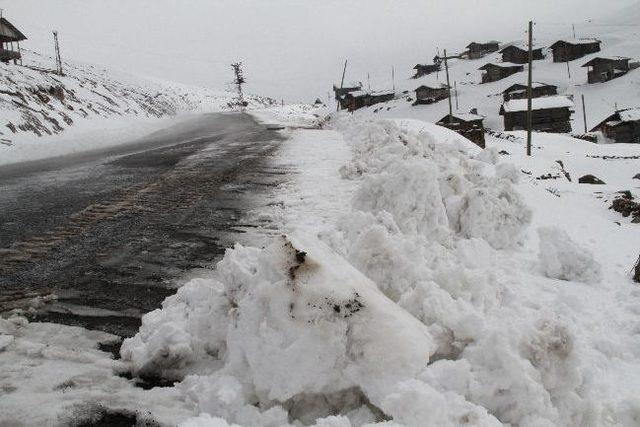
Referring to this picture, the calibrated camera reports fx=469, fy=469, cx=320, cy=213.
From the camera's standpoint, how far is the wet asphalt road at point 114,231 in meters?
3.88

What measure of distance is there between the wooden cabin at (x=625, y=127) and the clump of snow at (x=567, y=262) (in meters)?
49.3

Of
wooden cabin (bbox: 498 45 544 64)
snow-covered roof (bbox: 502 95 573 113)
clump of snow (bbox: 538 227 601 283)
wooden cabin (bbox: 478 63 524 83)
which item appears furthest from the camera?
wooden cabin (bbox: 498 45 544 64)

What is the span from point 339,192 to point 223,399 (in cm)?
592

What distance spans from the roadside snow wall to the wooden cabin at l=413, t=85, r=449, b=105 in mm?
66565

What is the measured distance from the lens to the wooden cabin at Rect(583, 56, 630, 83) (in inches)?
2438

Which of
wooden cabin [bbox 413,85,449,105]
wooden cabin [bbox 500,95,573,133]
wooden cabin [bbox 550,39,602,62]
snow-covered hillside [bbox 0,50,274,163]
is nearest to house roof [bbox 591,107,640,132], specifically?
wooden cabin [bbox 500,95,573,133]

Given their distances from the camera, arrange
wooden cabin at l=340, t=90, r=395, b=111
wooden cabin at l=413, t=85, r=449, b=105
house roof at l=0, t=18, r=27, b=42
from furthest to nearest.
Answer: wooden cabin at l=340, t=90, r=395, b=111 < wooden cabin at l=413, t=85, r=449, b=105 < house roof at l=0, t=18, r=27, b=42

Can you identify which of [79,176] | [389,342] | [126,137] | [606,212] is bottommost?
[606,212]

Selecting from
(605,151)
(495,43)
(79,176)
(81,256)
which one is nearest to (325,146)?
(79,176)

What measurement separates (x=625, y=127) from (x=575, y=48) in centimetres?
3151

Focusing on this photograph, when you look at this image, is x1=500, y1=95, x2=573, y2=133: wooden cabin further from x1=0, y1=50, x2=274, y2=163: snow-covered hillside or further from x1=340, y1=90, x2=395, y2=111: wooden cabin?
x1=0, y1=50, x2=274, y2=163: snow-covered hillside

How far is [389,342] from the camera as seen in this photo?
238cm

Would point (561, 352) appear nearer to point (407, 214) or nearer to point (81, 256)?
point (407, 214)

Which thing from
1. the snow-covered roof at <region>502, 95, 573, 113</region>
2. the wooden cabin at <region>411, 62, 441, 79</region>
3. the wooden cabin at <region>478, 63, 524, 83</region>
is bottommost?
the snow-covered roof at <region>502, 95, 573, 113</region>
